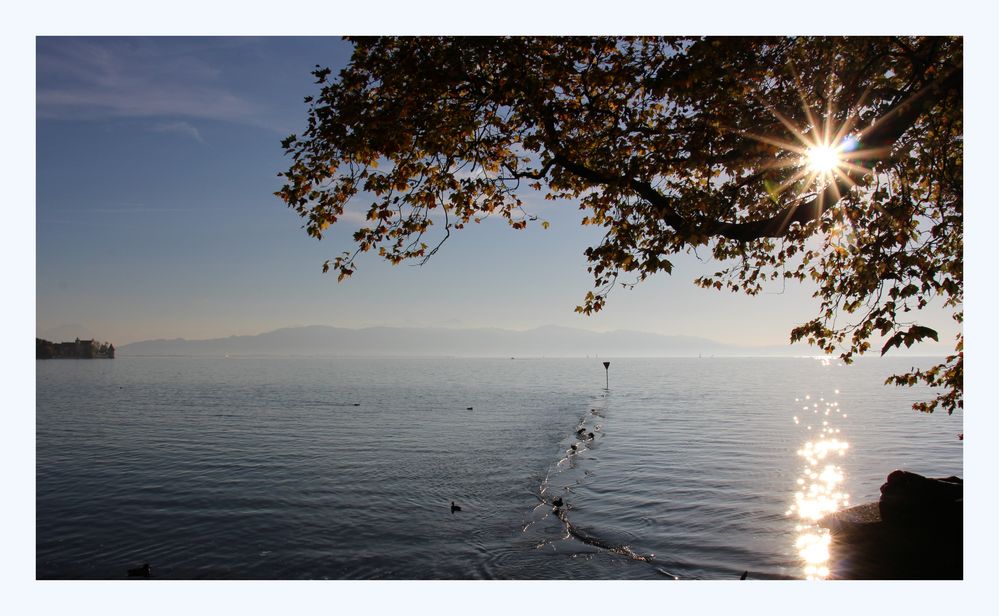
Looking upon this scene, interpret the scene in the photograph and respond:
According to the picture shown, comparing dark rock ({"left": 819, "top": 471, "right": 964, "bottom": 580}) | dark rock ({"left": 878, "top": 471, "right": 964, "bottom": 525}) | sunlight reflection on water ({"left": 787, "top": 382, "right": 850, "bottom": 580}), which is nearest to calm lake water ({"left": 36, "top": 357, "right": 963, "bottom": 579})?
sunlight reflection on water ({"left": 787, "top": 382, "right": 850, "bottom": 580})

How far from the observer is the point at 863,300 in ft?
40.7

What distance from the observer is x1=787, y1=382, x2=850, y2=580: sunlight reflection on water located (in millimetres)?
A: 12883

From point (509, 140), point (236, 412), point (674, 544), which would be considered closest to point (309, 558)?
point (674, 544)

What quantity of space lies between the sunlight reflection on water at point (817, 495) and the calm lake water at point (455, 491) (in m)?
0.09

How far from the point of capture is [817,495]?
18.6 m

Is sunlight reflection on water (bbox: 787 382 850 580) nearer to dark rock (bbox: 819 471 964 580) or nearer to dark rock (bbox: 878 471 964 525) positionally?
dark rock (bbox: 819 471 964 580)

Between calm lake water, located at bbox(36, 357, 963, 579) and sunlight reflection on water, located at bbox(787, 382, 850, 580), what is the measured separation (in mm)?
94

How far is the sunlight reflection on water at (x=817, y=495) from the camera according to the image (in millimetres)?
12883

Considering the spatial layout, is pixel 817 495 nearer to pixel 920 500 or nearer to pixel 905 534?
pixel 920 500

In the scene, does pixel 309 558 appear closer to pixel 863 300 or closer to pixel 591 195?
pixel 591 195

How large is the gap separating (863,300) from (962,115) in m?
3.79

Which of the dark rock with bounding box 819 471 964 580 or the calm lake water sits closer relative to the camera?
the dark rock with bounding box 819 471 964 580

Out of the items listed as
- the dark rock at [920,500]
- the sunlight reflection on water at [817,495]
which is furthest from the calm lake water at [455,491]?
the dark rock at [920,500]

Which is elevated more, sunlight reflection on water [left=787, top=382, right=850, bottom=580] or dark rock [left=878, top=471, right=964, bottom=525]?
dark rock [left=878, top=471, right=964, bottom=525]
